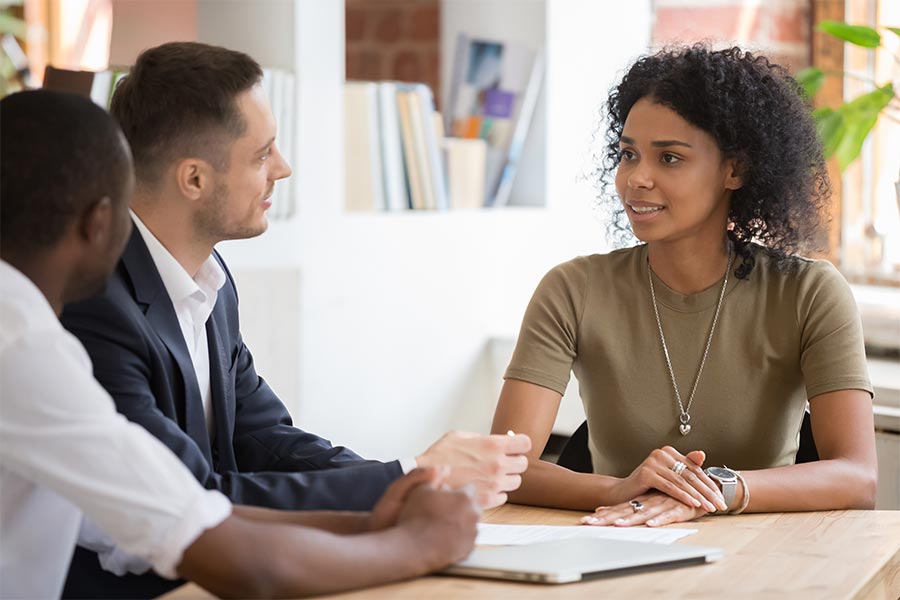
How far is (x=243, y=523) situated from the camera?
1.28m

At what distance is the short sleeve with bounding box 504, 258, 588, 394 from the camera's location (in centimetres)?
218

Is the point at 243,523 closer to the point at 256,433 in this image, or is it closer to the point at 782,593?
the point at 782,593

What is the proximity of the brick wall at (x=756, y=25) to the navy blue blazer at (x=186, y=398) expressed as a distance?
2.22m

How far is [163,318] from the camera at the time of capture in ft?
5.75

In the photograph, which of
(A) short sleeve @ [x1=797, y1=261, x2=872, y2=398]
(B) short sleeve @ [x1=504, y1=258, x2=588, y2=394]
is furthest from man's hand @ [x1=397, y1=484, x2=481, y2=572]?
(A) short sleeve @ [x1=797, y1=261, x2=872, y2=398]

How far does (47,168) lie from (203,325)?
64cm

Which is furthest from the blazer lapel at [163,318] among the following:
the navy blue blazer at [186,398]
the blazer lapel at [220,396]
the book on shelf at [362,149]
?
the book on shelf at [362,149]

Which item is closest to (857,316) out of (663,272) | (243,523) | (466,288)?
(663,272)

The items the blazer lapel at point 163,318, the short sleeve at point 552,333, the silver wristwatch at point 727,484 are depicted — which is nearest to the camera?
the blazer lapel at point 163,318

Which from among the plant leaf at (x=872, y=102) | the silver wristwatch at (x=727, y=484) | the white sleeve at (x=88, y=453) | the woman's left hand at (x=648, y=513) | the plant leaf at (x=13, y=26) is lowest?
the woman's left hand at (x=648, y=513)

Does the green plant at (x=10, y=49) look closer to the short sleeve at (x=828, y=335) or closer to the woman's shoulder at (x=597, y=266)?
the woman's shoulder at (x=597, y=266)

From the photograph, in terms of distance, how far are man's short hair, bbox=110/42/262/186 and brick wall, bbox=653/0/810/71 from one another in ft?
7.06

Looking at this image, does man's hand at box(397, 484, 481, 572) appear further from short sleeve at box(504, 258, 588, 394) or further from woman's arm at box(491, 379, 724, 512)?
short sleeve at box(504, 258, 588, 394)

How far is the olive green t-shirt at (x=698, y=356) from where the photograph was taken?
217cm
